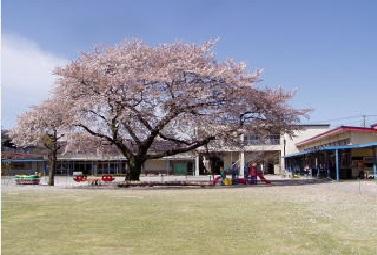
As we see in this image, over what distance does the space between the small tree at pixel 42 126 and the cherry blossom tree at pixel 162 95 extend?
0.92 metres

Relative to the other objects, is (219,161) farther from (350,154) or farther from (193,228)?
(193,228)

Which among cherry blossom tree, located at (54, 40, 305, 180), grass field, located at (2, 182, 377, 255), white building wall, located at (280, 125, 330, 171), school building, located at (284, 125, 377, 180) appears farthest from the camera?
white building wall, located at (280, 125, 330, 171)

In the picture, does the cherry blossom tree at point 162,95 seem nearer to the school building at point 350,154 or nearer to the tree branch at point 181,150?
the tree branch at point 181,150

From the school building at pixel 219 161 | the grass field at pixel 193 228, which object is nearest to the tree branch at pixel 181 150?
the grass field at pixel 193 228

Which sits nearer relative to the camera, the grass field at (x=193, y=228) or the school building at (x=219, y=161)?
the grass field at (x=193, y=228)

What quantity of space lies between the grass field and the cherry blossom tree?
14117 mm

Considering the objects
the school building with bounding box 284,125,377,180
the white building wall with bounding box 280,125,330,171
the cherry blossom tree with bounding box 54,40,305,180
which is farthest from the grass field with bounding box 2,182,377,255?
the white building wall with bounding box 280,125,330,171

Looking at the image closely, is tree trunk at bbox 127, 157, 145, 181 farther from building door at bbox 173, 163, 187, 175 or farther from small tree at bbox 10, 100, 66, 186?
building door at bbox 173, 163, 187, 175

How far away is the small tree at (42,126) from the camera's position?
31.3 m

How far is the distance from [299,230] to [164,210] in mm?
5051

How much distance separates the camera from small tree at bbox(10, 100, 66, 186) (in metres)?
31.3

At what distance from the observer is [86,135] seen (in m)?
34.0

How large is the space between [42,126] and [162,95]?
7474 millimetres

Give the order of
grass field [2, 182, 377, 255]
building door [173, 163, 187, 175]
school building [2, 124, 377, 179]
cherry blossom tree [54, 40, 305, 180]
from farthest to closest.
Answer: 1. building door [173, 163, 187, 175]
2. school building [2, 124, 377, 179]
3. cherry blossom tree [54, 40, 305, 180]
4. grass field [2, 182, 377, 255]
